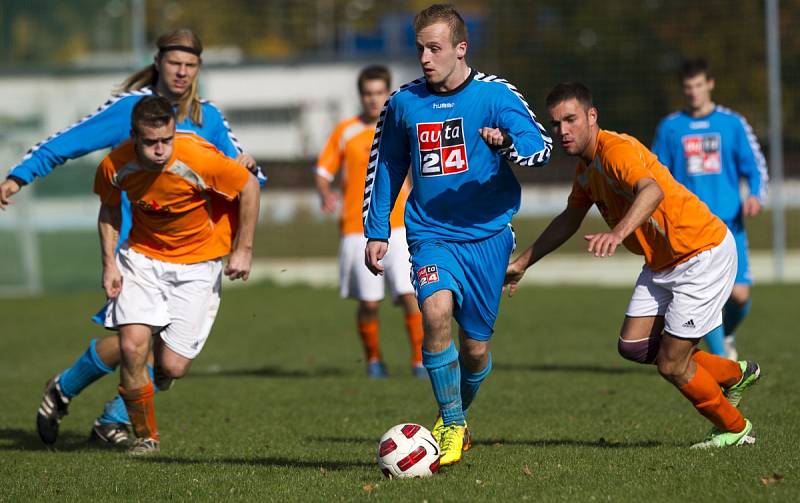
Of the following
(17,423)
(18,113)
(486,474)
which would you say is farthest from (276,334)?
(486,474)

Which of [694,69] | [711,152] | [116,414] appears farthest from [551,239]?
[711,152]

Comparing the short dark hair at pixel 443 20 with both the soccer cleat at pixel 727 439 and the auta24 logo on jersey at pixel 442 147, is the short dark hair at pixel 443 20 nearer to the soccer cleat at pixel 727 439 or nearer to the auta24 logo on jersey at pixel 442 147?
the auta24 logo on jersey at pixel 442 147

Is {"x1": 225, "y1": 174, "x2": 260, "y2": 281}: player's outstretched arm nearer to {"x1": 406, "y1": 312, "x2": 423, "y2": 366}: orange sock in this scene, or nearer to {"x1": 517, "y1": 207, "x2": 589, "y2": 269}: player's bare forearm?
{"x1": 517, "y1": 207, "x2": 589, "y2": 269}: player's bare forearm

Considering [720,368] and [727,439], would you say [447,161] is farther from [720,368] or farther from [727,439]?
[727,439]

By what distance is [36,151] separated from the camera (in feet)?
23.4

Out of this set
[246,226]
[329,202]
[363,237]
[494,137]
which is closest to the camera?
[494,137]

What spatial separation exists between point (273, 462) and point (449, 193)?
5.75ft

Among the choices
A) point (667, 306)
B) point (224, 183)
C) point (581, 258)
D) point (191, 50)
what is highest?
point (191, 50)

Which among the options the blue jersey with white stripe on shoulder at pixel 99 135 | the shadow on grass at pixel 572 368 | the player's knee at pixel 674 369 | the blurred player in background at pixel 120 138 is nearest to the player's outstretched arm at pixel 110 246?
the blurred player in background at pixel 120 138

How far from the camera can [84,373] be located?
7402mm

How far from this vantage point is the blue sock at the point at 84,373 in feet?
24.2

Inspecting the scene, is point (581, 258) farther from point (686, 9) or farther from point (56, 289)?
point (56, 289)

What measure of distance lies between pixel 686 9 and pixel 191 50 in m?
14.7

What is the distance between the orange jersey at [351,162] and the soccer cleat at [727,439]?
484 cm
